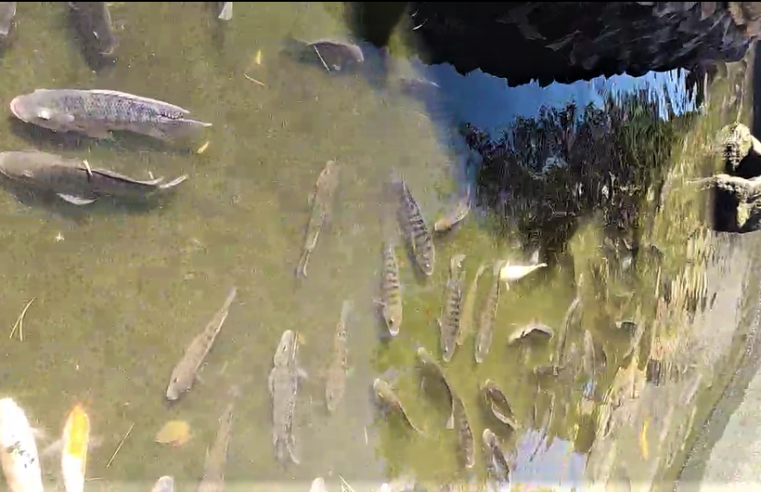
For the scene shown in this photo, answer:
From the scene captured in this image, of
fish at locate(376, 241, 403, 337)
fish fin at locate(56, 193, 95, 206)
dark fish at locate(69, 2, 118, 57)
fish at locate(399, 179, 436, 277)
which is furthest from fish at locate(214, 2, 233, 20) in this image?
fish at locate(376, 241, 403, 337)

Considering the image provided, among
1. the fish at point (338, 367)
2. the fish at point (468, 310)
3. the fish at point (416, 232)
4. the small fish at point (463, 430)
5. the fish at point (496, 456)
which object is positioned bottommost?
the fish at point (496, 456)

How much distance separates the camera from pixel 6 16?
2.14 metres

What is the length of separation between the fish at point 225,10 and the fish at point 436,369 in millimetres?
1647

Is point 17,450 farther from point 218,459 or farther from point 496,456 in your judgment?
point 496,456

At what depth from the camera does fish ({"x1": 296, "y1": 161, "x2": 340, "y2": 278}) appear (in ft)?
8.36

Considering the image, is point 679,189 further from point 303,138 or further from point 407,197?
point 303,138

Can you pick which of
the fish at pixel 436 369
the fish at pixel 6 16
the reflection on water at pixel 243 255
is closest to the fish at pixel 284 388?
the reflection on water at pixel 243 255

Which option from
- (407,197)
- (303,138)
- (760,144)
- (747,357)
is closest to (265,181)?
(303,138)

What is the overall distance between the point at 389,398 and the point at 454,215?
2.96 ft

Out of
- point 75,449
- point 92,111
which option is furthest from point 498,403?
point 92,111

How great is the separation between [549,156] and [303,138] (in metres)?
1.24

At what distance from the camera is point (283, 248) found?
2.59m

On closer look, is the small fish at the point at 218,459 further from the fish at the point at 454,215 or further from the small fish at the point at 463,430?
the fish at the point at 454,215

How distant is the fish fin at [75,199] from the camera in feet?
7.68
